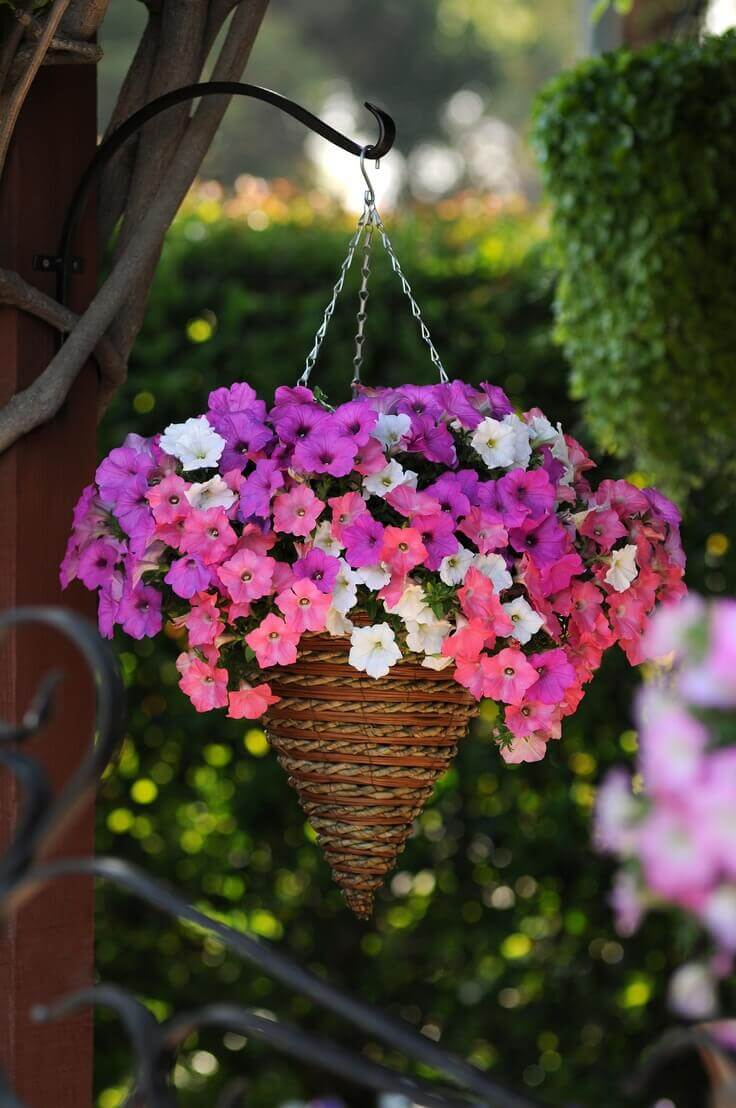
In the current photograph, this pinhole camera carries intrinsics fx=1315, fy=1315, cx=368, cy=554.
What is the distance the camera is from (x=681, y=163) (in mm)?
2127

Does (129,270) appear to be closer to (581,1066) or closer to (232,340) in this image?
(232,340)

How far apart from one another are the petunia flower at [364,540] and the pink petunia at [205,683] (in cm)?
17

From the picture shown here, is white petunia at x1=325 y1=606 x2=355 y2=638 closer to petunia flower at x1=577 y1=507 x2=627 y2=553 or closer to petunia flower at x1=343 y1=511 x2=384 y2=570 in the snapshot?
petunia flower at x1=343 y1=511 x2=384 y2=570

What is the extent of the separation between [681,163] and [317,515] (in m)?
1.24

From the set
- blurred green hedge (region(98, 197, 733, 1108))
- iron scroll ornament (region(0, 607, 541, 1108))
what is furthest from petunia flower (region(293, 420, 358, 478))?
blurred green hedge (region(98, 197, 733, 1108))

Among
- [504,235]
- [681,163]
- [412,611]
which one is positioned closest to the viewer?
[412,611]

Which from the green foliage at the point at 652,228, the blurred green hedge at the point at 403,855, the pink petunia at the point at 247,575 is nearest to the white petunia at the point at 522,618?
the pink petunia at the point at 247,575

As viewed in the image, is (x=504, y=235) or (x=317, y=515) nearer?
(x=317, y=515)

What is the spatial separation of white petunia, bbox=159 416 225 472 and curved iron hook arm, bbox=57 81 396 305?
0.26 meters

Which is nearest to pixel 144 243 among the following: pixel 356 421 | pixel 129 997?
pixel 356 421

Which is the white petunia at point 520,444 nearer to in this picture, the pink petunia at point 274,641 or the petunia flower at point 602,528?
the petunia flower at point 602,528

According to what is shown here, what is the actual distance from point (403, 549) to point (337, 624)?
9cm

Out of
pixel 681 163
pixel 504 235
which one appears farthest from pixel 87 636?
pixel 504 235

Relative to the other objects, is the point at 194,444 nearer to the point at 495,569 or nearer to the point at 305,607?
the point at 305,607
